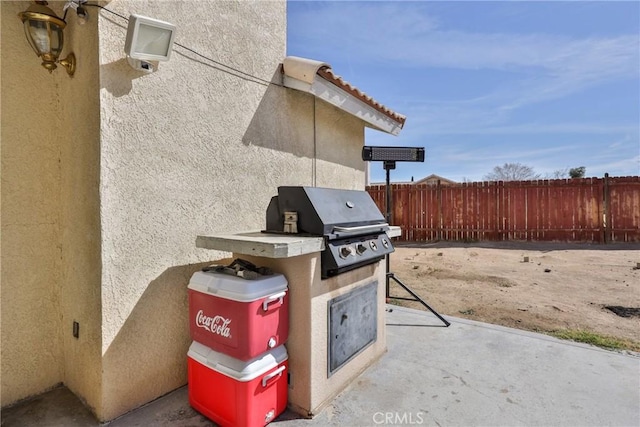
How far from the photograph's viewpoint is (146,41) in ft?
8.18

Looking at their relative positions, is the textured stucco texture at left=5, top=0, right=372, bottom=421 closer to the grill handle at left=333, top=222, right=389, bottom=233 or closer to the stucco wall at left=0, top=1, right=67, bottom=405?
the stucco wall at left=0, top=1, right=67, bottom=405

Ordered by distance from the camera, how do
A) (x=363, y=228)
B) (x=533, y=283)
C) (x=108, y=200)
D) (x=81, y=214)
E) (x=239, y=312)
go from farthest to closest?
1. (x=533, y=283)
2. (x=363, y=228)
3. (x=81, y=214)
4. (x=108, y=200)
5. (x=239, y=312)

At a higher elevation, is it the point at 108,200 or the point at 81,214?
the point at 108,200

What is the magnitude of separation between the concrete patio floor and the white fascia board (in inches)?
146

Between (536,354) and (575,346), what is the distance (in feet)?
2.42

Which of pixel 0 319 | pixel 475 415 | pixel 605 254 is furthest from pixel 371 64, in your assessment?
pixel 605 254

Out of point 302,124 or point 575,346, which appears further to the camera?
point 302,124

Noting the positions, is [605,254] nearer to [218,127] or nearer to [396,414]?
[396,414]

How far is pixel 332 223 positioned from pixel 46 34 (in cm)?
304

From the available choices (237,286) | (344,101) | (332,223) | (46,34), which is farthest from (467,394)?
(46,34)

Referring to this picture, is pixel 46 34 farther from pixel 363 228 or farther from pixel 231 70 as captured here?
pixel 363 228

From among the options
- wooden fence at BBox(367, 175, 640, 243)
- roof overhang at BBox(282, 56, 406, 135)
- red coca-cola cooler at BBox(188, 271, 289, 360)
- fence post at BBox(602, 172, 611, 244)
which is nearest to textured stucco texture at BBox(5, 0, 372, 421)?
red coca-cola cooler at BBox(188, 271, 289, 360)

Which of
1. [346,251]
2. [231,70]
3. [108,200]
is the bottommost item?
[346,251]

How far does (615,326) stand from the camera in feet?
16.5
